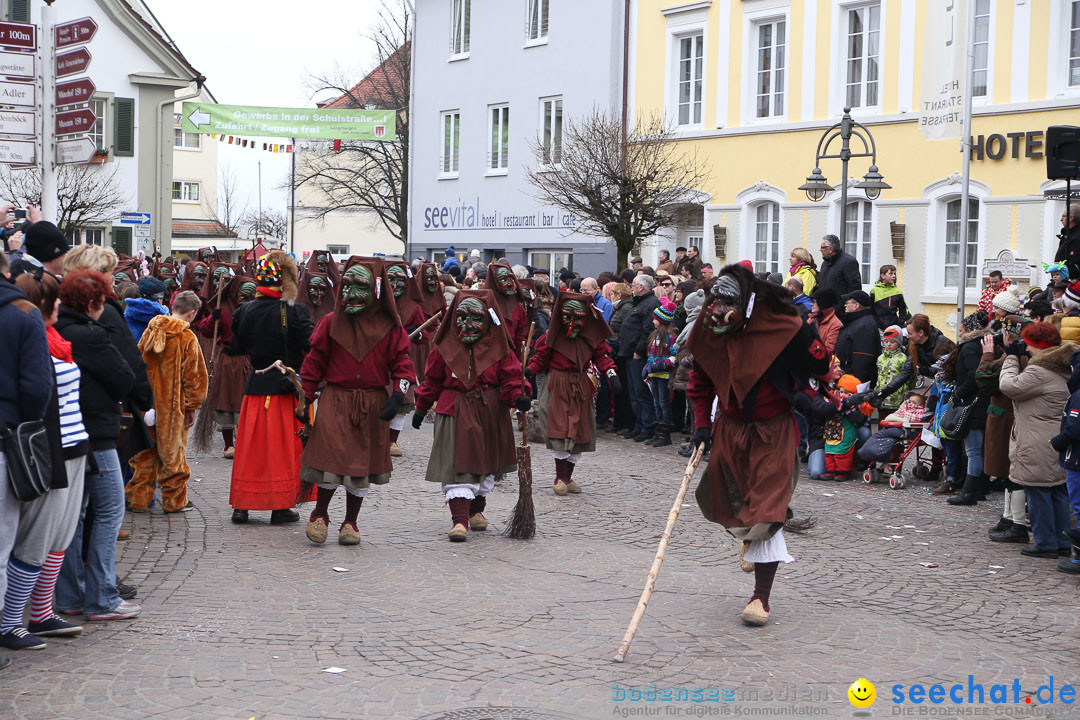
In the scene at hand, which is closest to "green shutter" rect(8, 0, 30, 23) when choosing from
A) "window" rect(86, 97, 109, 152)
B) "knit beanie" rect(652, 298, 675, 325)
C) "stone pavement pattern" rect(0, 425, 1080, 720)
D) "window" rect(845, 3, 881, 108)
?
"window" rect(86, 97, 109, 152)

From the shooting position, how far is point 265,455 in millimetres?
9594

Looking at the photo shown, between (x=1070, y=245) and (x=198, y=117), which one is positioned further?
(x=198, y=117)

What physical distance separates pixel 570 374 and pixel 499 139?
22.1 m

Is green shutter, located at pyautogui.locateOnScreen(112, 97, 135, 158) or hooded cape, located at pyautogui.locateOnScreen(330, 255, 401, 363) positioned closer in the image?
hooded cape, located at pyautogui.locateOnScreen(330, 255, 401, 363)

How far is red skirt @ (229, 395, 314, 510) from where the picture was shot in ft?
31.5

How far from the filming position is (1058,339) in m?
9.44

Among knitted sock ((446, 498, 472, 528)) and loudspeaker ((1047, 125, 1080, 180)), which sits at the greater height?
loudspeaker ((1047, 125, 1080, 180))

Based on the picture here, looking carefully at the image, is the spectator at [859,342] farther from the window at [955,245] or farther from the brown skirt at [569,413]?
the window at [955,245]

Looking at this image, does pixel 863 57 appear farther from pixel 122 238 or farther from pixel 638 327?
pixel 122 238

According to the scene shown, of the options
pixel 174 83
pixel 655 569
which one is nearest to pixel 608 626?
pixel 655 569

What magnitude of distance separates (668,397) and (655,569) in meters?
8.82

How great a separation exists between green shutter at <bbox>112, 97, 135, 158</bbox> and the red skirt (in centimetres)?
2954

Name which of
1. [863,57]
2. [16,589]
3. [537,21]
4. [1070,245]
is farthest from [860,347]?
[537,21]

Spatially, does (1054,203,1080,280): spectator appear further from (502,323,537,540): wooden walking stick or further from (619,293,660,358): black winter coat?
(502,323,537,540): wooden walking stick
